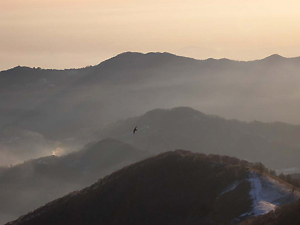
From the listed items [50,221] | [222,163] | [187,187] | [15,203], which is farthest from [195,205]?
[15,203]

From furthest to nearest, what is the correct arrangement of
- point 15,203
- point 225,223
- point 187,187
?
point 15,203 → point 187,187 → point 225,223

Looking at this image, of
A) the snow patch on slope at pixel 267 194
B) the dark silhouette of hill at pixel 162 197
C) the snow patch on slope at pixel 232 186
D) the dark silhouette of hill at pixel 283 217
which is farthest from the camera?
the snow patch on slope at pixel 232 186

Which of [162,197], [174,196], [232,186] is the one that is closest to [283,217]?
[232,186]

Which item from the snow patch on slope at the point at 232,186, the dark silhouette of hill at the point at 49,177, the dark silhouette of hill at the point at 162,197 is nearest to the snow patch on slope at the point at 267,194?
the dark silhouette of hill at the point at 162,197

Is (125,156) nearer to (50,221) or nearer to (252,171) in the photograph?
(50,221)

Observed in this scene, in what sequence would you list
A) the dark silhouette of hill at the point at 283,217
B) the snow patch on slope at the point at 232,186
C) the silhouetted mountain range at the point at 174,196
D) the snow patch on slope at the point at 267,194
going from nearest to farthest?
the dark silhouette of hill at the point at 283,217
the snow patch on slope at the point at 267,194
the silhouetted mountain range at the point at 174,196
the snow patch on slope at the point at 232,186

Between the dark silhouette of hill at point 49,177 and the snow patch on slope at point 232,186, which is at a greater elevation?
the snow patch on slope at point 232,186

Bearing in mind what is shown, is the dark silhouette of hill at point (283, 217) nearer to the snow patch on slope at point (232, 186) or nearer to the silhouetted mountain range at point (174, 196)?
the silhouetted mountain range at point (174, 196)
